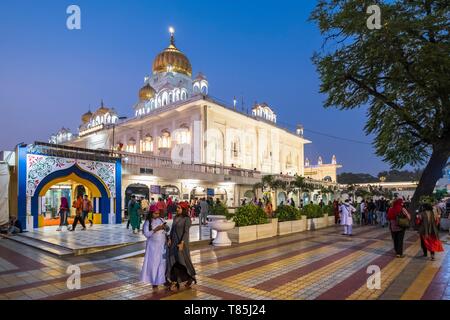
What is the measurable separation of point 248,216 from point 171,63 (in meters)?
37.3

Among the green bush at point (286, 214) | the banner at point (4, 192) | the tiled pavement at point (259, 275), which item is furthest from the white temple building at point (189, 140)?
the tiled pavement at point (259, 275)

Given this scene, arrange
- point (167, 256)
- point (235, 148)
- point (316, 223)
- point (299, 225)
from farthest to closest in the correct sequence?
point (235, 148) < point (316, 223) < point (299, 225) < point (167, 256)

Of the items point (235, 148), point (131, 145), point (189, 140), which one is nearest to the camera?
point (189, 140)

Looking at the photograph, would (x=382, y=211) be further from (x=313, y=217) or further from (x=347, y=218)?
(x=347, y=218)

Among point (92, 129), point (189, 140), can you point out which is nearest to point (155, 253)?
point (189, 140)

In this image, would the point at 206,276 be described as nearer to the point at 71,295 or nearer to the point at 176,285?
the point at 176,285

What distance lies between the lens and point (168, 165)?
23.5m

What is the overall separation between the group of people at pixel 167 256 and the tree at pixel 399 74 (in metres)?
12.7

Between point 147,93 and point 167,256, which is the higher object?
point 147,93

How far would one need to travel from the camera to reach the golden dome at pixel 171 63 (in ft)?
148

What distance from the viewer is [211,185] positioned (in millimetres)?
28078
